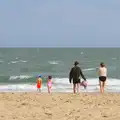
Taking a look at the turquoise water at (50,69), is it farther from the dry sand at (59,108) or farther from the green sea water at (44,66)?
the dry sand at (59,108)

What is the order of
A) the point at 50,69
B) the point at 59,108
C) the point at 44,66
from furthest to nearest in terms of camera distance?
the point at 44,66
the point at 50,69
the point at 59,108

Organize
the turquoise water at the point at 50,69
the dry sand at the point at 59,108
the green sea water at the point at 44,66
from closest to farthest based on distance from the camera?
the dry sand at the point at 59,108, the turquoise water at the point at 50,69, the green sea water at the point at 44,66

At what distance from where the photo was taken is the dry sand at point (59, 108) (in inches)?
348

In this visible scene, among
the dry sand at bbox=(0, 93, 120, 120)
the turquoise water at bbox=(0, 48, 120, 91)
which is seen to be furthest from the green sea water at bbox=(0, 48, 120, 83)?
the dry sand at bbox=(0, 93, 120, 120)

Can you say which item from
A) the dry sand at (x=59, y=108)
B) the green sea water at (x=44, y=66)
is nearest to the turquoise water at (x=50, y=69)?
the green sea water at (x=44, y=66)

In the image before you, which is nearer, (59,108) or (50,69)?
(59,108)

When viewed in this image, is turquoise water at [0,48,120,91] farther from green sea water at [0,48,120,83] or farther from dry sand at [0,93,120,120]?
dry sand at [0,93,120,120]

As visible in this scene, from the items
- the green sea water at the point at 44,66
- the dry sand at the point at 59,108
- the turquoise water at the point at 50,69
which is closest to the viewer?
the dry sand at the point at 59,108

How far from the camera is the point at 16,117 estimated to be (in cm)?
872

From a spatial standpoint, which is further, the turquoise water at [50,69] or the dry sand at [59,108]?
the turquoise water at [50,69]

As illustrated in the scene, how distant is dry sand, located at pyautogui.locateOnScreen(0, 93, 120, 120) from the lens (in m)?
8.84

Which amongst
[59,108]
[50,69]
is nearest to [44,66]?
[50,69]

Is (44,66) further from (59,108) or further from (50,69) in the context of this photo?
(59,108)

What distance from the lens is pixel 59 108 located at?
1009cm
